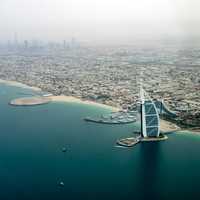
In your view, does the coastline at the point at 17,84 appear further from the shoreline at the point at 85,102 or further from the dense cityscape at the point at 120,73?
the dense cityscape at the point at 120,73

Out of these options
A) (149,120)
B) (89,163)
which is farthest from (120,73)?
(89,163)

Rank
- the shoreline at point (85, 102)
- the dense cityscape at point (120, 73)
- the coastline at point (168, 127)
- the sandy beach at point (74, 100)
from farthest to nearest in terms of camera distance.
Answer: the dense cityscape at point (120, 73)
the sandy beach at point (74, 100)
the shoreline at point (85, 102)
the coastline at point (168, 127)

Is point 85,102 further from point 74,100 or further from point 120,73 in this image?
point 120,73

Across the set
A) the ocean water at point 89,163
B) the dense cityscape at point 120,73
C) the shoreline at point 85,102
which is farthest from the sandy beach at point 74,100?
the ocean water at point 89,163

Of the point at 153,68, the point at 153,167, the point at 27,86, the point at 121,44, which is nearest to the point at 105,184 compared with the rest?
the point at 153,167

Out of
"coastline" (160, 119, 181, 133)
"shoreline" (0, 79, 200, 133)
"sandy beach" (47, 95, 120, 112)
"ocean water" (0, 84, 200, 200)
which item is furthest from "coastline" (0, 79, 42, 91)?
"coastline" (160, 119, 181, 133)

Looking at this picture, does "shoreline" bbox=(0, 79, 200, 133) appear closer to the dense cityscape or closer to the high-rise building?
the dense cityscape
